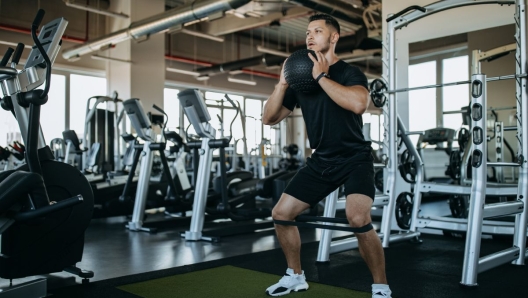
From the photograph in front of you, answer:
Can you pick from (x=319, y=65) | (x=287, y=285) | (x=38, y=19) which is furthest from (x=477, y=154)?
(x=38, y=19)

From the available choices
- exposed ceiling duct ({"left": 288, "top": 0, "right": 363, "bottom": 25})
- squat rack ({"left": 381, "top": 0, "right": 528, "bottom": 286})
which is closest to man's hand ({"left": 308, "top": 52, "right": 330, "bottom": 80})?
squat rack ({"left": 381, "top": 0, "right": 528, "bottom": 286})

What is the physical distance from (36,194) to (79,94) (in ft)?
32.2

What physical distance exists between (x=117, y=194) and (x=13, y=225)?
12.6ft

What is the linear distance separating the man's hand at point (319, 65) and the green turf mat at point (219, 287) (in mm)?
1182

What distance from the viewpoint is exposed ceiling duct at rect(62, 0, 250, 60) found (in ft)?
23.9

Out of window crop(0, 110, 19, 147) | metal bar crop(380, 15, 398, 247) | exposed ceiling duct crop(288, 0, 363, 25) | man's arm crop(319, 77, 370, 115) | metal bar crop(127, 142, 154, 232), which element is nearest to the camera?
man's arm crop(319, 77, 370, 115)

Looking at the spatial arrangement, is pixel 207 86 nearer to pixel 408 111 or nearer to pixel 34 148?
pixel 408 111

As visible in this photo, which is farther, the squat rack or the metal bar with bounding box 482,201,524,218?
the metal bar with bounding box 482,201,524,218

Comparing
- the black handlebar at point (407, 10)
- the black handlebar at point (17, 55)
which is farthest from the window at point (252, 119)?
the black handlebar at point (17, 55)

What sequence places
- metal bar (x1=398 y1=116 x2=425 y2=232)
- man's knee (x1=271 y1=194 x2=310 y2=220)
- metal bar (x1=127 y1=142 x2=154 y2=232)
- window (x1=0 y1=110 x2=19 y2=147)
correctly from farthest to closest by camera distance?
1. window (x1=0 y1=110 x2=19 y2=147)
2. metal bar (x1=127 y1=142 x2=154 y2=232)
3. metal bar (x1=398 y1=116 x2=425 y2=232)
4. man's knee (x1=271 y1=194 x2=310 y2=220)

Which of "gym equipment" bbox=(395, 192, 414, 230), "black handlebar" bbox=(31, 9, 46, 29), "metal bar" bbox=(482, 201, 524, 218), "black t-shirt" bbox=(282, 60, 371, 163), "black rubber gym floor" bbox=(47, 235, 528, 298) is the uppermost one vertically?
"black handlebar" bbox=(31, 9, 46, 29)

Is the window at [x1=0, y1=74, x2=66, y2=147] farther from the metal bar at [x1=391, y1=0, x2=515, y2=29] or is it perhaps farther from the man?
the man

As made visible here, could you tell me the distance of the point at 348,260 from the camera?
3.63 m

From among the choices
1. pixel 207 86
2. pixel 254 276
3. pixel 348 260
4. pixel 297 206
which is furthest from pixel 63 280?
pixel 207 86
